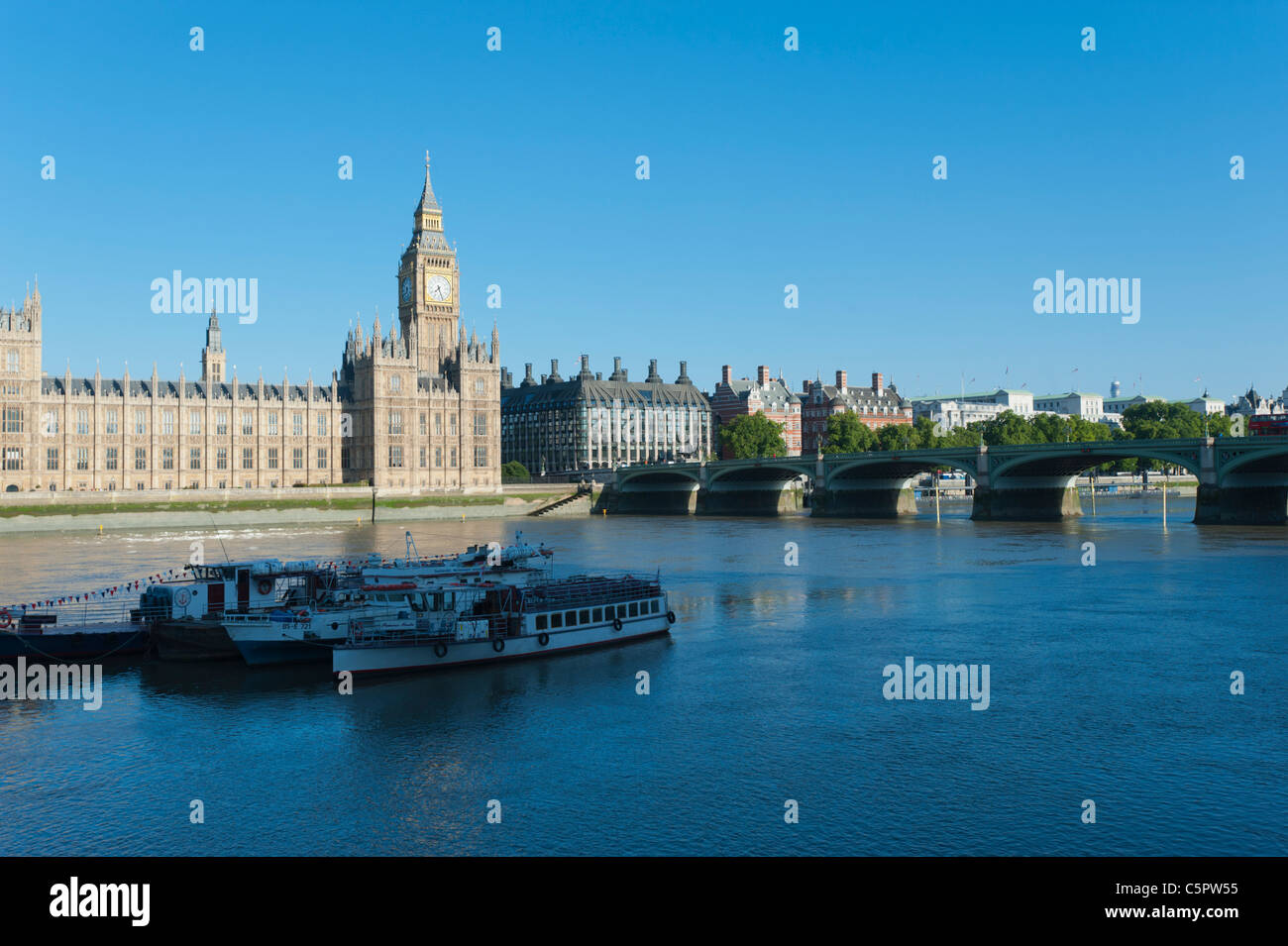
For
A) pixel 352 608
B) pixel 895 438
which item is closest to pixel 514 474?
pixel 895 438

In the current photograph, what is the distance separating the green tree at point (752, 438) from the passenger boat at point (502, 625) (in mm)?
127137

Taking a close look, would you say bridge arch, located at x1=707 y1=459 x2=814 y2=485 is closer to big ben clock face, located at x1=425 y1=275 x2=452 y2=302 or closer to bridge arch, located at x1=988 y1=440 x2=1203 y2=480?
bridge arch, located at x1=988 y1=440 x2=1203 y2=480

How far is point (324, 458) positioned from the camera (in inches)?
5374

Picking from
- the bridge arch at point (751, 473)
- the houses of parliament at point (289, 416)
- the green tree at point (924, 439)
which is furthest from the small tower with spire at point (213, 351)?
the green tree at point (924, 439)

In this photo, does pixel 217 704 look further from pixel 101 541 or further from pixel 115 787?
pixel 101 541

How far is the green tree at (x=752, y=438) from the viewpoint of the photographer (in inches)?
6614

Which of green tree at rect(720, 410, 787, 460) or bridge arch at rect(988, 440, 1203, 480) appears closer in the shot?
bridge arch at rect(988, 440, 1203, 480)

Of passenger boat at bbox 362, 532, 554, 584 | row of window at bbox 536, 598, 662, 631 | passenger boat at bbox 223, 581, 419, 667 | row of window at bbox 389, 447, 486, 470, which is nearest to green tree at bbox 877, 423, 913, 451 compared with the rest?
row of window at bbox 389, 447, 486, 470

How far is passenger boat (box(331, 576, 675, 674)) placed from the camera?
32781 mm

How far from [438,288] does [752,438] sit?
51.8 metres

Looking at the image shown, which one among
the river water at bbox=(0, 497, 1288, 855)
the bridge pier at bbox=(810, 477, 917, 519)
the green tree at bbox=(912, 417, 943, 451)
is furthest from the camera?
the green tree at bbox=(912, 417, 943, 451)

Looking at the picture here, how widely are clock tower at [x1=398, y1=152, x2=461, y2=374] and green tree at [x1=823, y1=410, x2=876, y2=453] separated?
5951 centimetres

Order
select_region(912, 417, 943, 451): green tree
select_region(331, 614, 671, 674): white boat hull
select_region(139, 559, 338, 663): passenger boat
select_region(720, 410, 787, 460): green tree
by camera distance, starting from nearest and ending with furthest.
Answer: select_region(331, 614, 671, 674): white boat hull → select_region(139, 559, 338, 663): passenger boat → select_region(720, 410, 787, 460): green tree → select_region(912, 417, 943, 451): green tree
